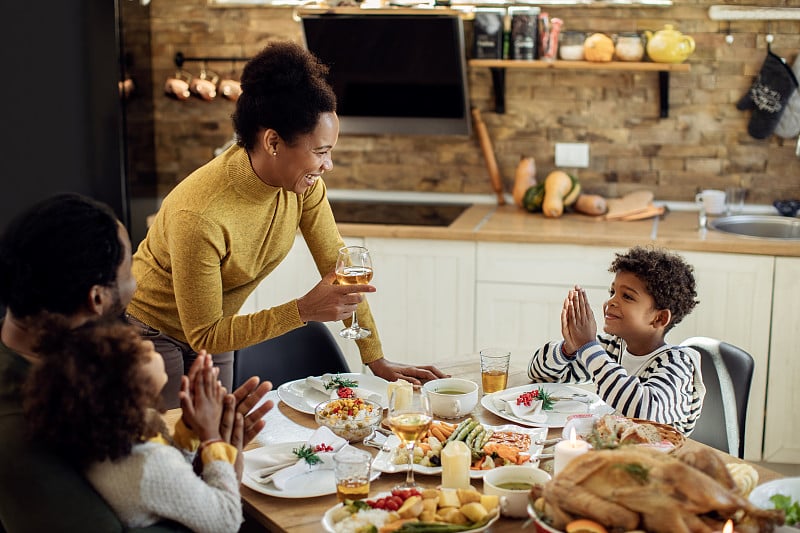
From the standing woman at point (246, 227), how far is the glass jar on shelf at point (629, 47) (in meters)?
1.96

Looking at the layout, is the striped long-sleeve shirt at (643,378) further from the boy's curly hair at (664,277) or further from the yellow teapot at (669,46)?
the yellow teapot at (669,46)

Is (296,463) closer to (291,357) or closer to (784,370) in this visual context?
(291,357)

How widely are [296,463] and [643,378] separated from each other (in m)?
0.86

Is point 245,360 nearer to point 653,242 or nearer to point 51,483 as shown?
point 51,483

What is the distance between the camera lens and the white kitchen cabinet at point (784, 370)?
11.4 ft

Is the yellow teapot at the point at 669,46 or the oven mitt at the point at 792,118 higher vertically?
the yellow teapot at the point at 669,46

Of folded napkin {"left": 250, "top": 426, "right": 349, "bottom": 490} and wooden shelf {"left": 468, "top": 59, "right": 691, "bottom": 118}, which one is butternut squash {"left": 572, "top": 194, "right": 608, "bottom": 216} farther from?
folded napkin {"left": 250, "top": 426, "right": 349, "bottom": 490}

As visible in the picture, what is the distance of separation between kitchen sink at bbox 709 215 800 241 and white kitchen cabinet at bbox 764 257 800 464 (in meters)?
0.44

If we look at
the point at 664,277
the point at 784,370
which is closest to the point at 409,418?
the point at 664,277

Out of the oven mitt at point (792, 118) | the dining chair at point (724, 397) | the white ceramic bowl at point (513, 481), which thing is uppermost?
the oven mitt at point (792, 118)

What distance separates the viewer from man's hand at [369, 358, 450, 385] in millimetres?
2307

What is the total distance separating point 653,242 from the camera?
11.5 ft

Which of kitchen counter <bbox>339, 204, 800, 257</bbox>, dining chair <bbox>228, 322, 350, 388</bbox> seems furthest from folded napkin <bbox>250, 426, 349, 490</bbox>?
kitchen counter <bbox>339, 204, 800, 257</bbox>

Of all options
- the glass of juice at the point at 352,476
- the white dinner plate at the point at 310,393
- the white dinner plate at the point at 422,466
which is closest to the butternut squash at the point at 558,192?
the white dinner plate at the point at 310,393
